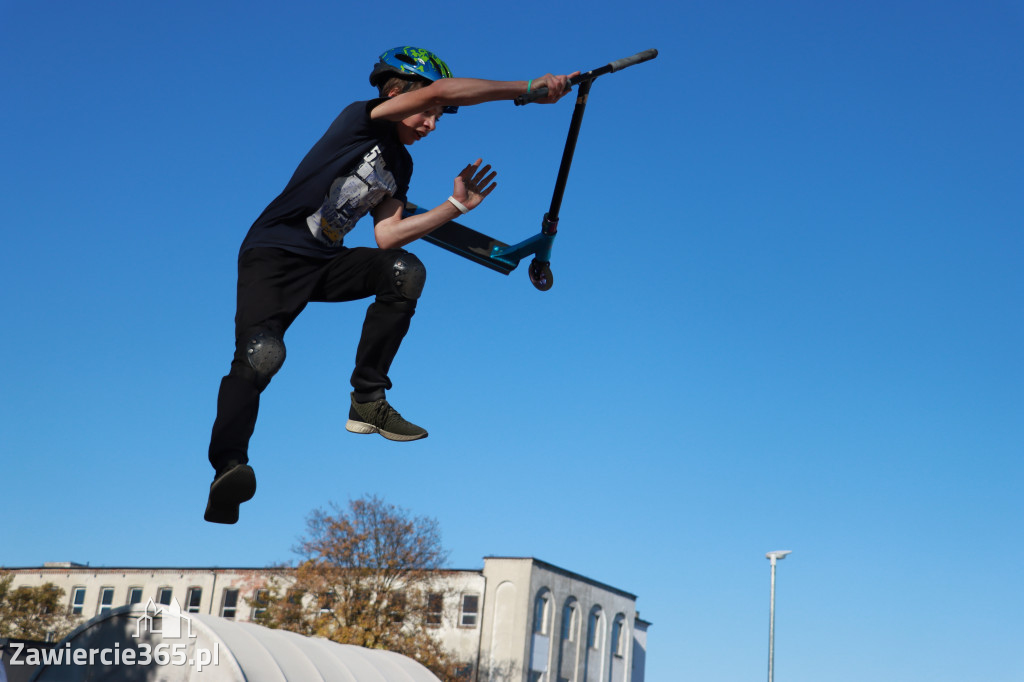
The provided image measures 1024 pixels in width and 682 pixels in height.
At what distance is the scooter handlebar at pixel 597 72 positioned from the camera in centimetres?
527

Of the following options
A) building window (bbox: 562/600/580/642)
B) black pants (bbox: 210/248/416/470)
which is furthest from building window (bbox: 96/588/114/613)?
black pants (bbox: 210/248/416/470)

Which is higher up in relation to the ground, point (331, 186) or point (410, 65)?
point (410, 65)

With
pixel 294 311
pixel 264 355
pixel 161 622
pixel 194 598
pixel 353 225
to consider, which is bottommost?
pixel 161 622

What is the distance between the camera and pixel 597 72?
561 centimetres

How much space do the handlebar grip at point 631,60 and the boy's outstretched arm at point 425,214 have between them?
3.04 ft

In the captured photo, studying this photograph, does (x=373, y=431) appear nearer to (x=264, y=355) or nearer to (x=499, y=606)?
(x=264, y=355)

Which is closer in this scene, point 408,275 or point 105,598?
point 408,275

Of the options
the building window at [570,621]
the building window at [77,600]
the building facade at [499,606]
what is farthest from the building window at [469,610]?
the building window at [77,600]

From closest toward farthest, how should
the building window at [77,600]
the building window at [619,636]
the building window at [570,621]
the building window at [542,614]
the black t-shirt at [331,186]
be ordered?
the black t-shirt at [331,186], the building window at [542,614], the building window at [570,621], the building window at [619,636], the building window at [77,600]

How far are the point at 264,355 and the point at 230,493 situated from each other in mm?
702

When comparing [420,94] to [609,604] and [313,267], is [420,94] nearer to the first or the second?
[313,267]

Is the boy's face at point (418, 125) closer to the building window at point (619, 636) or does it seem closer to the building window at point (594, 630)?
the building window at point (594, 630)

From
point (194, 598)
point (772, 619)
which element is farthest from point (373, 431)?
point (194, 598)

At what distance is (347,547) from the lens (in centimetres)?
4700
